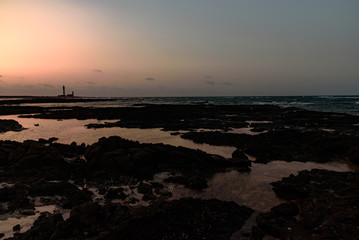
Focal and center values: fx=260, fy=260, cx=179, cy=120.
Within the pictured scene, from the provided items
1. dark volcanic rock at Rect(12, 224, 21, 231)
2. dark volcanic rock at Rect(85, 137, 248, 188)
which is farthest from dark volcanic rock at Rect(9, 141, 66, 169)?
dark volcanic rock at Rect(12, 224, 21, 231)

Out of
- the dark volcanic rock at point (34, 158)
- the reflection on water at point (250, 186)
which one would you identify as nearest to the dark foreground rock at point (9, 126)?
the dark volcanic rock at point (34, 158)

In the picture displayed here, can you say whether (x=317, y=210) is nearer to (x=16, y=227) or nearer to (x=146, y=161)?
(x=146, y=161)

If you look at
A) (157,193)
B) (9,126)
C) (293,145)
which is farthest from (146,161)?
(9,126)

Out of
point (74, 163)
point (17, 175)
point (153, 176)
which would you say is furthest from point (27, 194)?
point (153, 176)

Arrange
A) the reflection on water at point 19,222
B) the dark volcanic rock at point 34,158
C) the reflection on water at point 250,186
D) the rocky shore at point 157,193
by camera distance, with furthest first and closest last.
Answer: the dark volcanic rock at point 34,158 → the reflection on water at point 250,186 → the reflection on water at point 19,222 → the rocky shore at point 157,193

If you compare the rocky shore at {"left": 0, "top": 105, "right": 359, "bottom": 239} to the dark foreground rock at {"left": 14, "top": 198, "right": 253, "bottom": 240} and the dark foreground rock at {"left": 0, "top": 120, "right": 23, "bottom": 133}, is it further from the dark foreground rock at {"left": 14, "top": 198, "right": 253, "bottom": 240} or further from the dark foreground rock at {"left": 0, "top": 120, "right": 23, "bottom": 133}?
the dark foreground rock at {"left": 0, "top": 120, "right": 23, "bottom": 133}

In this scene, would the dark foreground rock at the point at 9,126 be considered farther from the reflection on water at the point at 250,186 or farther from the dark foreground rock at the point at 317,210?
the dark foreground rock at the point at 317,210

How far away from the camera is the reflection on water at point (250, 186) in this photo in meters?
12.8

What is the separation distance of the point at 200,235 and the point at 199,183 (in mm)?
5572

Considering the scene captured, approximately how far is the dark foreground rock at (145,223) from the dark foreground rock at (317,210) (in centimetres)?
140

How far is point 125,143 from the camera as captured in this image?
2091 cm

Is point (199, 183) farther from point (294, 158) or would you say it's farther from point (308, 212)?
point (294, 158)

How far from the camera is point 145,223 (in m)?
9.11

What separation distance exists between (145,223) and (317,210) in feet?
22.7
